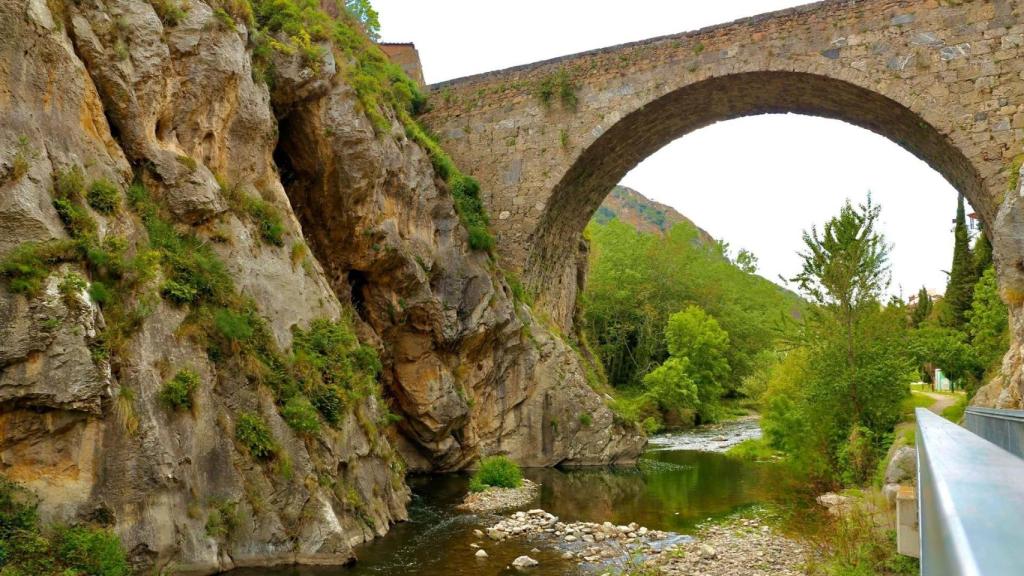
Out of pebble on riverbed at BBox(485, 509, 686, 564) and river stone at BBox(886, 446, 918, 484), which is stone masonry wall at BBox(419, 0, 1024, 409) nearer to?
river stone at BBox(886, 446, 918, 484)

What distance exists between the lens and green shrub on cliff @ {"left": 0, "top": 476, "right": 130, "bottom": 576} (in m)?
5.69

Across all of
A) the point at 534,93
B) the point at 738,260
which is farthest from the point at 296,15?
the point at 738,260

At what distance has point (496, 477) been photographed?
13570mm

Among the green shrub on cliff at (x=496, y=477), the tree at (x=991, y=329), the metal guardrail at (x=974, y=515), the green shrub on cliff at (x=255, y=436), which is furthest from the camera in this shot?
the tree at (x=991, y=329)

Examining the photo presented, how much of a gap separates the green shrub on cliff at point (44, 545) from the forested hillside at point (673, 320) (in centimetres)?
2295

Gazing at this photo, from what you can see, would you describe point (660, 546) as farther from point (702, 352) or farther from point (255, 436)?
point (702, 352)

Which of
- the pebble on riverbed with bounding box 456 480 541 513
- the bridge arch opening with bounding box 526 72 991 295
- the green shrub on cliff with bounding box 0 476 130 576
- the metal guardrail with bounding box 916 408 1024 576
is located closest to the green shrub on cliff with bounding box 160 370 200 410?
the green shrub on cliff with bounding box 0 476 130 576

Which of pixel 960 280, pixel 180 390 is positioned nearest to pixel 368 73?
pixel 180 390

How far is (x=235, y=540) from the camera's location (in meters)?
7.66

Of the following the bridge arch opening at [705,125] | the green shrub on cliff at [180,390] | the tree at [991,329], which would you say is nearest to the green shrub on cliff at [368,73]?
the bridge arch opening at [705,125]

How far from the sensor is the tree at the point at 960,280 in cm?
3102

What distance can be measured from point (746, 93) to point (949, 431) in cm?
1674

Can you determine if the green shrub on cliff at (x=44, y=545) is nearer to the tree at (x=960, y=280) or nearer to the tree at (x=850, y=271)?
the tree at (x=850, y=271)

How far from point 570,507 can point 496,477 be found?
5.68ft
